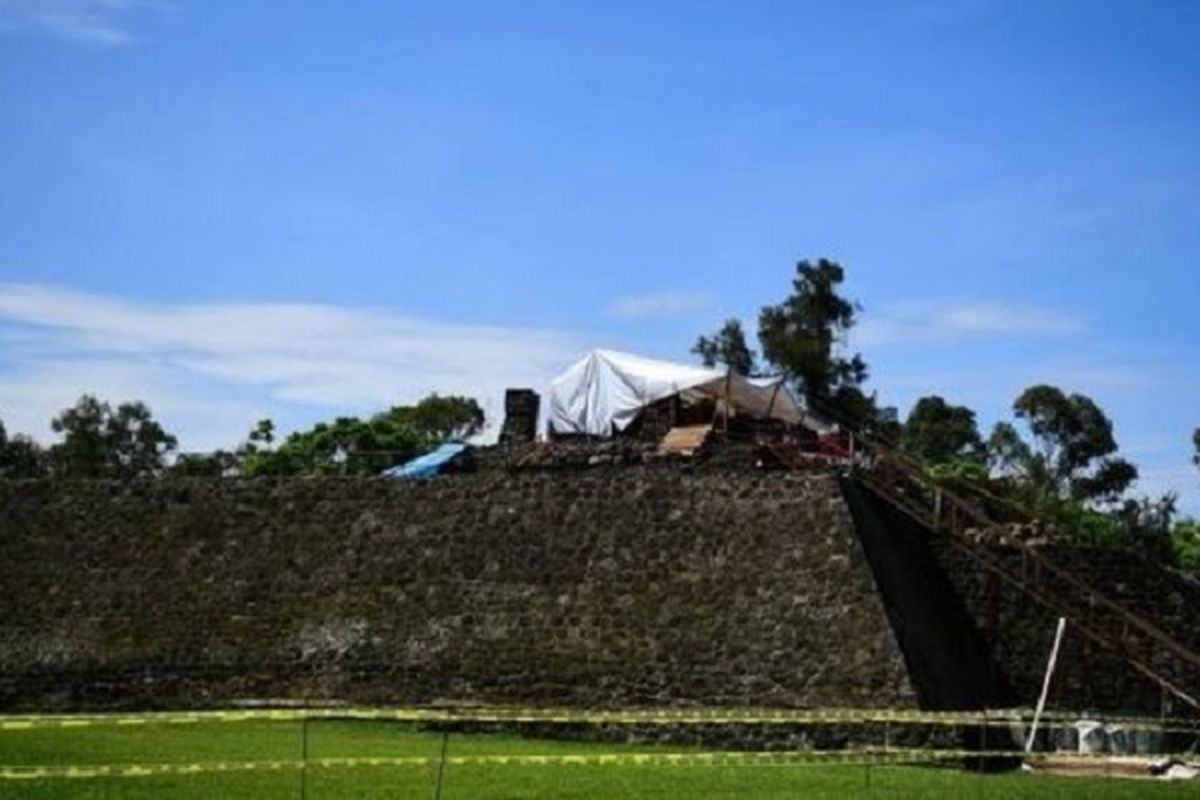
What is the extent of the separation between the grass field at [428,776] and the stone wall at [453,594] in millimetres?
1967

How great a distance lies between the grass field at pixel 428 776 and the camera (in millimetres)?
17062

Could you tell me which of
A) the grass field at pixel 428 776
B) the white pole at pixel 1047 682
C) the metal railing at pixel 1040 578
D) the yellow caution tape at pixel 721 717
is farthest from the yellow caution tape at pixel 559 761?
the metal railing at pixel 1040 578

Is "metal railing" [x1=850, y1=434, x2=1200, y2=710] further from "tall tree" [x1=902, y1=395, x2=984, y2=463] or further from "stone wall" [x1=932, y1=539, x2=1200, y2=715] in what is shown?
"tall tree" [x1=902, y1=395, x2=984, y2=463]

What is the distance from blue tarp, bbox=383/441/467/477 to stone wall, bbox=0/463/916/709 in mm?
1078

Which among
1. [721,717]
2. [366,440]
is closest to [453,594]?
[721,717]

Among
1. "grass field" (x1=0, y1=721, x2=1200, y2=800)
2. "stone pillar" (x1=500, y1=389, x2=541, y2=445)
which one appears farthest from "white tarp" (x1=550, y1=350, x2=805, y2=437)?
"grass field" (x1=0, y1=721, x2=1200, y2=800)

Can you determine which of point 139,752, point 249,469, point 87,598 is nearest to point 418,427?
point 249,469

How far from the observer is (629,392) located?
3281 centimetres

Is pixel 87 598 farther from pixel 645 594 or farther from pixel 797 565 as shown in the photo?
pixel 797 565

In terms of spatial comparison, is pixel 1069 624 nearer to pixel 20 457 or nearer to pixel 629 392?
pixel 629 392

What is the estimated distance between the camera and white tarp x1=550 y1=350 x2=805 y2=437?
3241 cm

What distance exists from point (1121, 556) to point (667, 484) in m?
7.18

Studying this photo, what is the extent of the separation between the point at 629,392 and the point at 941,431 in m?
33.6

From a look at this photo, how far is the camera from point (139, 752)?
2070cm
